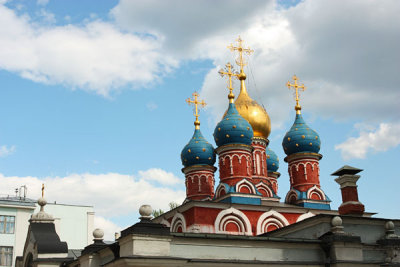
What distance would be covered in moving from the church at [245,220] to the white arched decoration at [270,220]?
0.04 metres

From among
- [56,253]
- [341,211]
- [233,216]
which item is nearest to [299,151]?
[233,216]

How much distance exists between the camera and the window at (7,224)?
29.4 meters

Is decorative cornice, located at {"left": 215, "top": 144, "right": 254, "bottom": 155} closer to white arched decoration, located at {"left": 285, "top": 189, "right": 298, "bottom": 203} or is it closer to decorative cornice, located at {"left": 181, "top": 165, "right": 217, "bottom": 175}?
decorative cornice, located at {"left": 181, "top": 165, "right": 217, "bottom": 175}

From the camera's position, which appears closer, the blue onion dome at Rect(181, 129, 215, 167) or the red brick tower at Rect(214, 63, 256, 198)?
the red brick tower at Rect(214, 63, 256, 198)

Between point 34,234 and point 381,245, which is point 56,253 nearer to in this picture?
point 34,234

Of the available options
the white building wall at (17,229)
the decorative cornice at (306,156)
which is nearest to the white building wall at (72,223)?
the white building wall at (17,229)

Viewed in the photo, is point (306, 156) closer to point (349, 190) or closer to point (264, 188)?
point (264, 188)

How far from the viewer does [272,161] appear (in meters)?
29.7

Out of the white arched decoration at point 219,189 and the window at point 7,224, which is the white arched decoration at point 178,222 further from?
the window at point 7,224

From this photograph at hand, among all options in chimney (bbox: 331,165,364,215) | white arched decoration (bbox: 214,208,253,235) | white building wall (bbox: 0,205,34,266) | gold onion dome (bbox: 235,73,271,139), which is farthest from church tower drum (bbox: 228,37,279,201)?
white building wall (bbox: 0,205,34,266)

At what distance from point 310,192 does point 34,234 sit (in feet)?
45.3

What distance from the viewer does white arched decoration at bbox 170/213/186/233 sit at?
896 inches

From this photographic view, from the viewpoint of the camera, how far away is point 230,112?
25.6 metres

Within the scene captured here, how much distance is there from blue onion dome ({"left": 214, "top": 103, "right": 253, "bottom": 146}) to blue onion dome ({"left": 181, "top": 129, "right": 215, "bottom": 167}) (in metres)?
1.98
